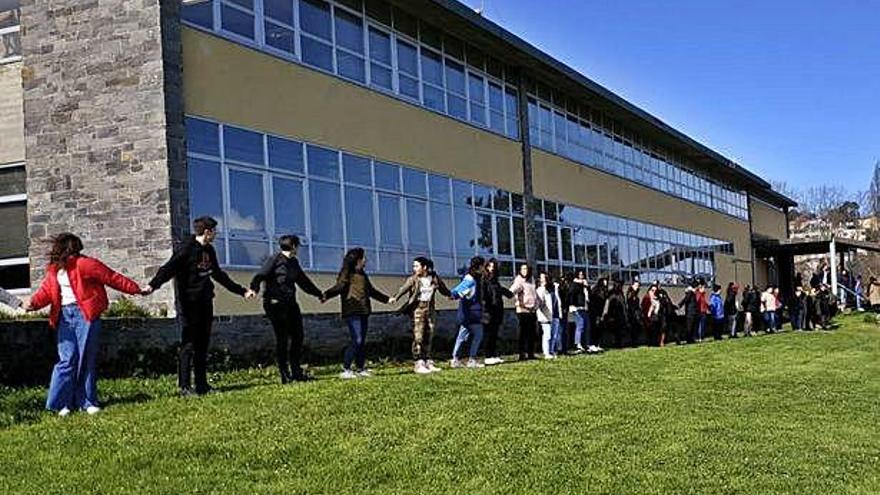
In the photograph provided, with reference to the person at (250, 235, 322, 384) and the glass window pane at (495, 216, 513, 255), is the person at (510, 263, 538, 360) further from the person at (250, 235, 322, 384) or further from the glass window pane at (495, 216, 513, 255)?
the glass window pane at (495, 216, 513, 255)

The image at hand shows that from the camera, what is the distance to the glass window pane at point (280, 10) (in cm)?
1844

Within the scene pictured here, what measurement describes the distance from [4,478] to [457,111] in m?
19.4

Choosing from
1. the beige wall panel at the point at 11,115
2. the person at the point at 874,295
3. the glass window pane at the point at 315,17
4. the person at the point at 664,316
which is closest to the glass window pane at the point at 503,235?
the person at the point at 664,316

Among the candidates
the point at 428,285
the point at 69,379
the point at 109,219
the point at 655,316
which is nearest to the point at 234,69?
the point at 109,219

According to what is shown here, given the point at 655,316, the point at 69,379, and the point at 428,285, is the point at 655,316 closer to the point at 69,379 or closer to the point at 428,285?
the point at 428,285

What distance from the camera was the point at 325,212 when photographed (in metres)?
19.6

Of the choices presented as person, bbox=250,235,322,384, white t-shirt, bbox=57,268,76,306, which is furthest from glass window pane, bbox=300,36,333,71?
white t-shirt, bbox=57,268,76,306

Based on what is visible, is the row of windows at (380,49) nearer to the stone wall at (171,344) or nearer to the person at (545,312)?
the stone wall at (171,344)

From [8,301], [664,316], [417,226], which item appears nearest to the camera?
[8,301]

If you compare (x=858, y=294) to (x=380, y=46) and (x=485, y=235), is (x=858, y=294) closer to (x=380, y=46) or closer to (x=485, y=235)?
(x=485, y=235)

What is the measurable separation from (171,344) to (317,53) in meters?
7.23

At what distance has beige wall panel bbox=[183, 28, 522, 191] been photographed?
16797mm

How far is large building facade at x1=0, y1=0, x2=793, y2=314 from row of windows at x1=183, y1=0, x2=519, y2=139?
5 cm

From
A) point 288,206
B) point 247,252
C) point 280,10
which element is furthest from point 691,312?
point 247,252
